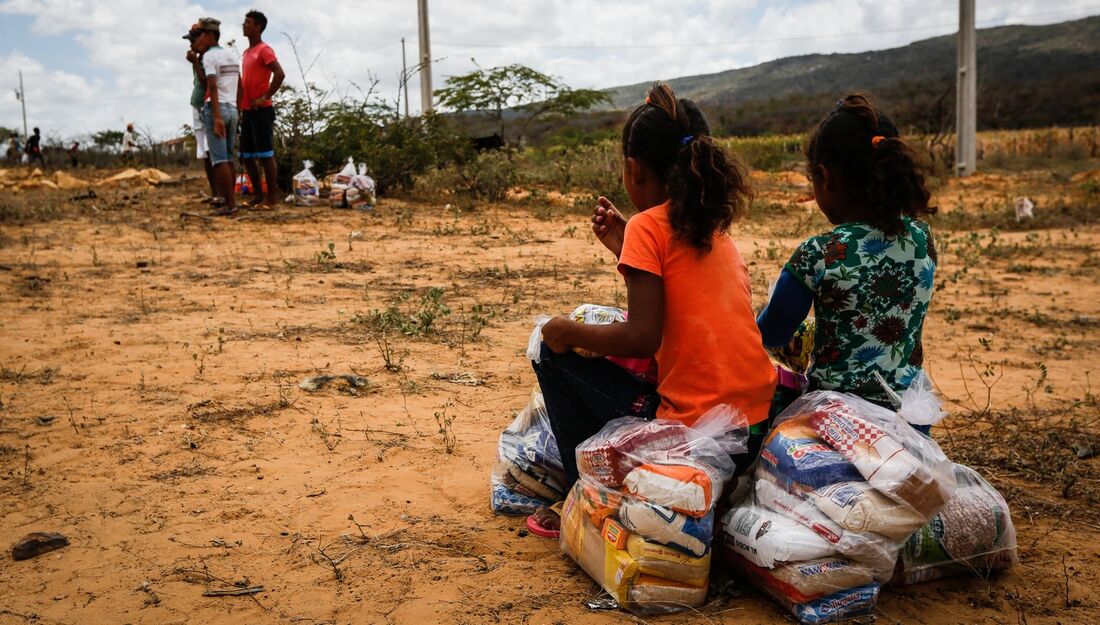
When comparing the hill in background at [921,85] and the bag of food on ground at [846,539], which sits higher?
the hill in background at [921,85]

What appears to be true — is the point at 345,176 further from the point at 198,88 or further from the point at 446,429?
the point at 446,429

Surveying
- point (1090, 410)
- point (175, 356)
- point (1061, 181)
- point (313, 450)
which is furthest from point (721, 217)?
point (1061, 181)

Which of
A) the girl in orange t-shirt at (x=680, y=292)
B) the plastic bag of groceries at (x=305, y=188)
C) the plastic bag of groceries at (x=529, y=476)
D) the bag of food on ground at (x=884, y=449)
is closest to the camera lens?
the bag of food on ground at (x=884, y=449)

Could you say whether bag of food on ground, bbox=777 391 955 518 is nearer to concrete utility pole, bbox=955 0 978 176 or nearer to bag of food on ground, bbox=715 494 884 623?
bag of food on ground, bbox=715 494 884 623

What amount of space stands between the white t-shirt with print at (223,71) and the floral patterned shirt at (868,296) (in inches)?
274

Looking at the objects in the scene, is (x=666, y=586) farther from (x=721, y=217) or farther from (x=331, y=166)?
(x=331, y=166)

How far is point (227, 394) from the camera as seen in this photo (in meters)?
3.81

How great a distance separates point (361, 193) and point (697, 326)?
8003 millimetres

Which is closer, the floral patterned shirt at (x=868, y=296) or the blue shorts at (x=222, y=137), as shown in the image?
the floral patterned shirt at (x=868, y=296)

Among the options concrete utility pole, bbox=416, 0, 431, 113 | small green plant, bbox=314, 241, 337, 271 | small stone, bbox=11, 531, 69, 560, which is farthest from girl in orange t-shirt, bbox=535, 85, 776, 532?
concrete utility pole, bbox=416, 0, 431, 113

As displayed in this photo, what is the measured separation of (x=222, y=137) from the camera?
8.16 meters

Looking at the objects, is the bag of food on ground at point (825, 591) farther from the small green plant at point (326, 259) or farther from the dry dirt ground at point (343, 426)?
the small green plant at point (326, 259)

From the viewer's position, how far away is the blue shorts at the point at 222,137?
818cm

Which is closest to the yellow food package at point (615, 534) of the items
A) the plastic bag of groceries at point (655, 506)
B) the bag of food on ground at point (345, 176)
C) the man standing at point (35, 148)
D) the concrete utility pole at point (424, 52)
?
the plastic bag of groceries at point (655, 506)
